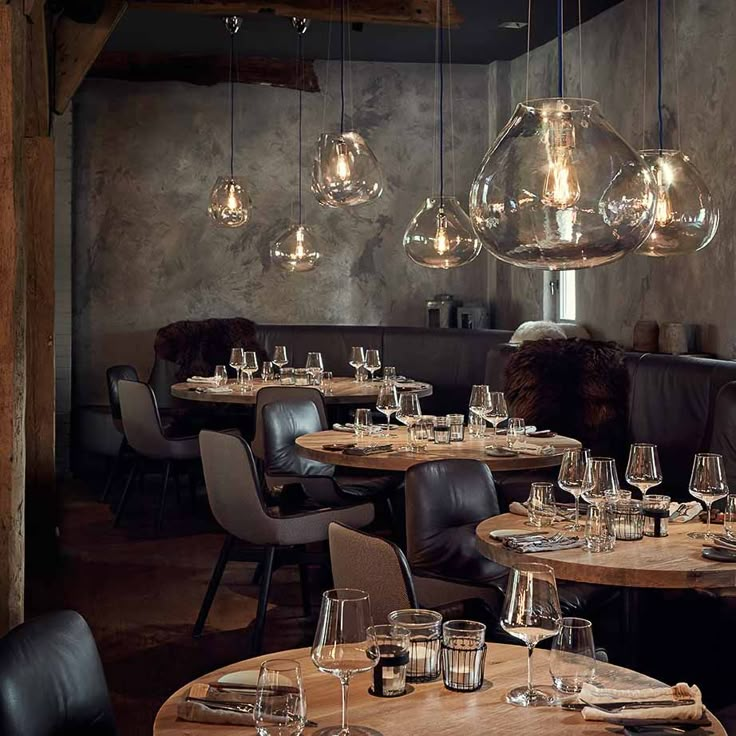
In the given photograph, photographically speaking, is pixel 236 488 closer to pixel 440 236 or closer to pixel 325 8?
pixel 440 236

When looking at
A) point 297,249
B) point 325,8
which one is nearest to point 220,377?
point 297,249

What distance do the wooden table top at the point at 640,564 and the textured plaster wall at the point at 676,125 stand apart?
3806 millimetres

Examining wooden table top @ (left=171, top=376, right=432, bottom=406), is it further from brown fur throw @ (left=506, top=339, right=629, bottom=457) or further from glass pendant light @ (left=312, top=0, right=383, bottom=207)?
glass pendant light @ (left=312, top=0, right=383, bottom=207)

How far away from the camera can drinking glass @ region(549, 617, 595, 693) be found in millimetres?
2107

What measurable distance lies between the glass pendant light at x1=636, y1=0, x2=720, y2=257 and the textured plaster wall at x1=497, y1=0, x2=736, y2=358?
115 inches

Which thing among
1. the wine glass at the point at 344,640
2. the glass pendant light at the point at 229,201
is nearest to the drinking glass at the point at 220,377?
the glass pendant light at the point at 229,201

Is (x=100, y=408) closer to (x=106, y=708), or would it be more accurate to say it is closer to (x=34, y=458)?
(x=34, y=458)

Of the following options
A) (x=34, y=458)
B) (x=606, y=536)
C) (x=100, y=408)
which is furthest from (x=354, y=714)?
(x=100, y=408)

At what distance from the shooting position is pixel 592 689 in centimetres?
213

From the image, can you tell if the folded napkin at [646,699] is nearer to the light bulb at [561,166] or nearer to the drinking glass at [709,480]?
the light bulb at [561,166]

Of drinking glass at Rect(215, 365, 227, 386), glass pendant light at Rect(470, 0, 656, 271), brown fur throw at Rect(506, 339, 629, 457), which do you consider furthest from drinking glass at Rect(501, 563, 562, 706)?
drinking glass at Rect(215, 365, 227, 386)

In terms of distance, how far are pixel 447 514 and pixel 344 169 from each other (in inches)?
117

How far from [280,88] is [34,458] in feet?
17.0

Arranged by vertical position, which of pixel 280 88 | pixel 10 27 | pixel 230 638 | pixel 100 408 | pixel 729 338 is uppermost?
pixel 280 88
